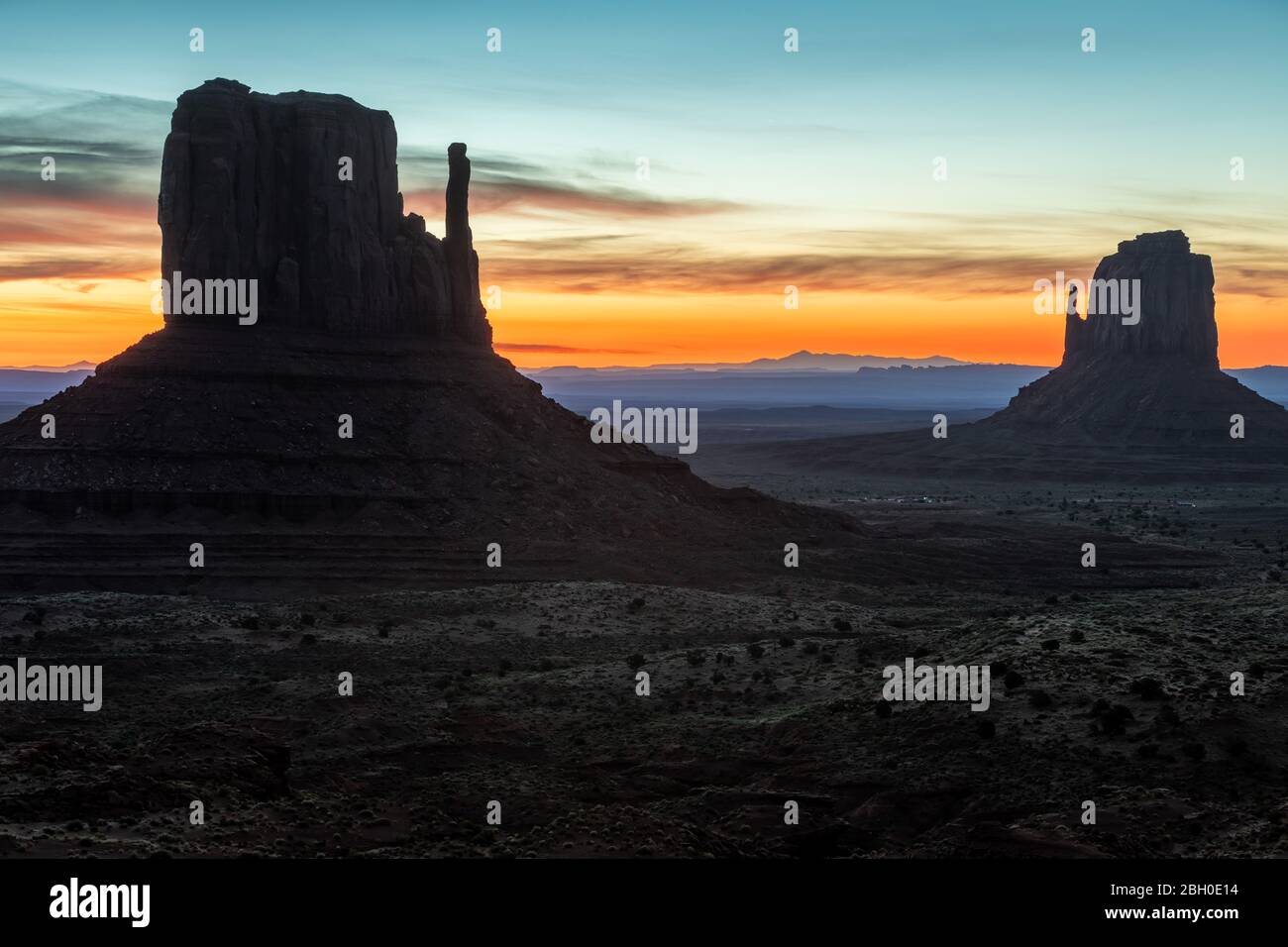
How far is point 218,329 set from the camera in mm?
79562

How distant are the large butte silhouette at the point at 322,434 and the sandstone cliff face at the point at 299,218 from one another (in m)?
0.13

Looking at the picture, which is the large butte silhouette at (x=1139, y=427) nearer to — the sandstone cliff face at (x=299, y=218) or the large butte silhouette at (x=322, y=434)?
the large butte silhouette at (x=322, y=434)

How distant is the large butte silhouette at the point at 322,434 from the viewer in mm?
68188

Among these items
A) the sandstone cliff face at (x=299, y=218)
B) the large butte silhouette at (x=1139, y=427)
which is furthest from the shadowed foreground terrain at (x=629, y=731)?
the large butte silhouette at (x=1139, y=427)

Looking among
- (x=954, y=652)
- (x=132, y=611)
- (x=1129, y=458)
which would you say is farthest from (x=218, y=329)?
(x=1129, y=458)

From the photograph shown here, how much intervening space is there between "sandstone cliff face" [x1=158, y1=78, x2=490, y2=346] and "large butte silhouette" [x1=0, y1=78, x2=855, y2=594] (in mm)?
132

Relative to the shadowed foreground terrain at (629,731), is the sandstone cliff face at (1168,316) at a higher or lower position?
higher

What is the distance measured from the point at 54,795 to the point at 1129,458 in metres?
161

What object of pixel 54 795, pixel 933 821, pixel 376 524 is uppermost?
pixel 376 524

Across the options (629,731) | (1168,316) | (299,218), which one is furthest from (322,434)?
(1168,316)

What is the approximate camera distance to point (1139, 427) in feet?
593

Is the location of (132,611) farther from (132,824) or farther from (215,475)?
(132,824)

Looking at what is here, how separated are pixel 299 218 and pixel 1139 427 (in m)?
132
